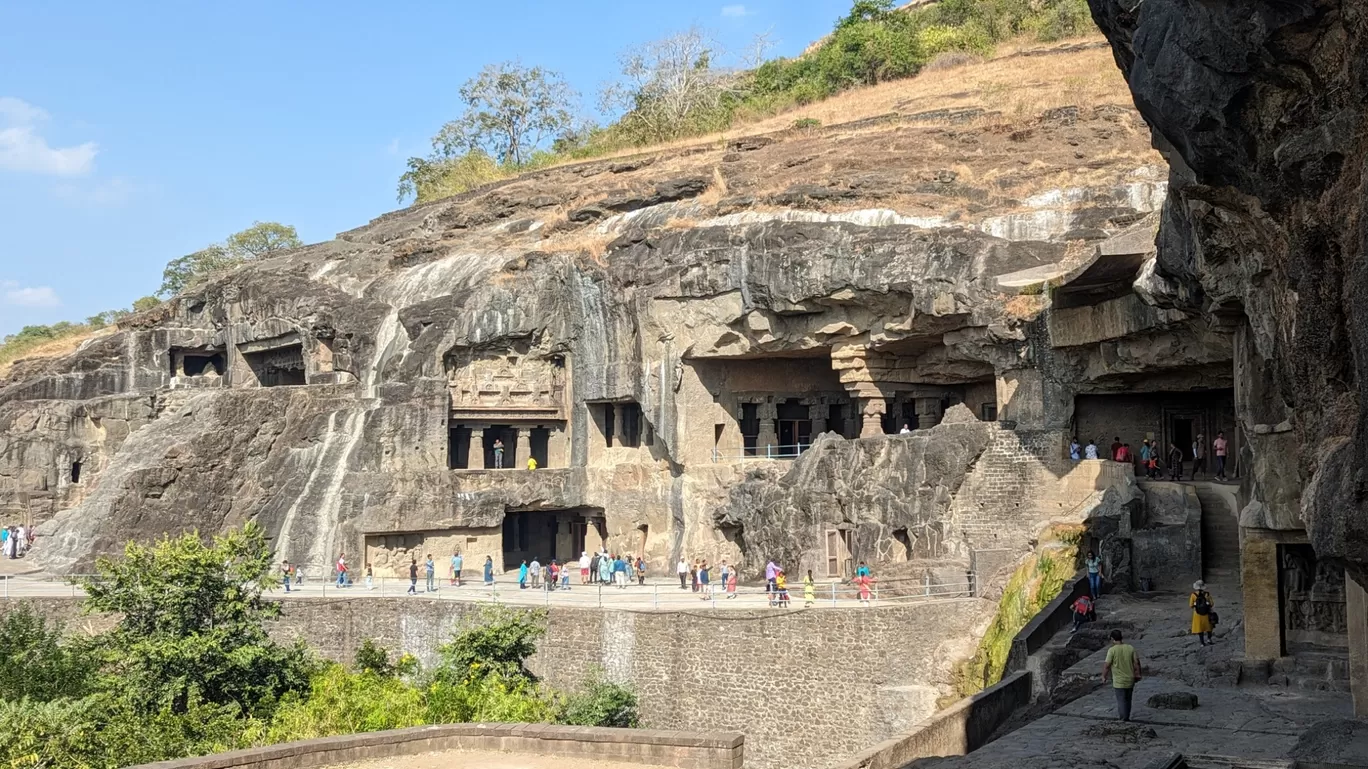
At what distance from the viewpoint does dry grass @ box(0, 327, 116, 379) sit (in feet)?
138

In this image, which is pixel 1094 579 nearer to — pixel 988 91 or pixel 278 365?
pixel 988 91

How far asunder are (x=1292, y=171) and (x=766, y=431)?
74.1ft

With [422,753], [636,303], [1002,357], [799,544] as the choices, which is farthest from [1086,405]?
[422,753]

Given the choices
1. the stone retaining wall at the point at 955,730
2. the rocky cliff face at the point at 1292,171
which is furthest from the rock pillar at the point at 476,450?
the rocky cliff face at the point at 1292,171

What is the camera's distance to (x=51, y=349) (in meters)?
44.5

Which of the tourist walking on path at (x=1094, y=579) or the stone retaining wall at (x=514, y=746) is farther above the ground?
the tourist walking on path at (x=1094, y=579)

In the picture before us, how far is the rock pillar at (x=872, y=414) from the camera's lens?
28.5 metres

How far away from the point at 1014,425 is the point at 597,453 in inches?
437

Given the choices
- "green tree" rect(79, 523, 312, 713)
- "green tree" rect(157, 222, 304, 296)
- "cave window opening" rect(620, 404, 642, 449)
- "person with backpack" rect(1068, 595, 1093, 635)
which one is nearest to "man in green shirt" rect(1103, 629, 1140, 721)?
"person with backpack" rect(1068, 595, 1093, 635)

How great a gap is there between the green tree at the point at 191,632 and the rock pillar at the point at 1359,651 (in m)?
14.8

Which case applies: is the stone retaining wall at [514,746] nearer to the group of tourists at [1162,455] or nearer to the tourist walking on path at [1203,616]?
the tourist walking on path at [1203,616]

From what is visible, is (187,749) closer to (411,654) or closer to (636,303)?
(411,654)

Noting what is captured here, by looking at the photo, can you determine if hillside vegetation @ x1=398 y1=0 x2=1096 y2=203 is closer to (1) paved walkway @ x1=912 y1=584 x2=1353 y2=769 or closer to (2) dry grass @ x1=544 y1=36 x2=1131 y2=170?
→ (2) dry grass @ x1=544 y1=36 x2=1131 y2=170

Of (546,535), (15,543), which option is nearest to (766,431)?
(546,535)
